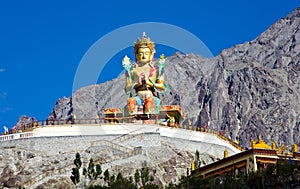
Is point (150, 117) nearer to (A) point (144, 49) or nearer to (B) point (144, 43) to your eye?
(A) point (144, 49)

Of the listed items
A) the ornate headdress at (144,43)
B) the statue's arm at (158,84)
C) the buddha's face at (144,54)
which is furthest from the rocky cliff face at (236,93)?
the statue's arm at (158,84)

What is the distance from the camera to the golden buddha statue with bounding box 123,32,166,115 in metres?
66.1

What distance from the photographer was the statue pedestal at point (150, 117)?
64875mm

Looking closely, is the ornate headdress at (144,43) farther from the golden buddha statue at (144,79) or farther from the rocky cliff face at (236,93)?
the rocky cliff face at (236,93)

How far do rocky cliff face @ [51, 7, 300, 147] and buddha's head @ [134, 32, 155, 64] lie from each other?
5595 centimetres

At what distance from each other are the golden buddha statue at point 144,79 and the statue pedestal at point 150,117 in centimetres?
53

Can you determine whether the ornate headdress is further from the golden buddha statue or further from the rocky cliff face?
the rocky cliff face

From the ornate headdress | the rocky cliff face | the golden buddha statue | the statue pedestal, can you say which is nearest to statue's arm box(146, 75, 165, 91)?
the golden buddha statue

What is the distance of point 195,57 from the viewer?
166 m

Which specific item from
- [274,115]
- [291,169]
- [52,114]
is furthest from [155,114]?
[52,114]

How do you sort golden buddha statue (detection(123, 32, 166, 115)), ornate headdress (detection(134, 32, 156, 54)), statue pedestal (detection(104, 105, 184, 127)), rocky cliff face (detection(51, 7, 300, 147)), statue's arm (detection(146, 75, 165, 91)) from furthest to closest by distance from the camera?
rocky cliff face (detection(51, 7, 300, 147)) → ornate headdress (detection(134, 32, 156, 54)) → statue's arm (detection(146, 75, 165, 91)) → golden buddha statue (detection(123, 32, 166, 115)) → statue pedestal (detection(104, 105, 184, 127))

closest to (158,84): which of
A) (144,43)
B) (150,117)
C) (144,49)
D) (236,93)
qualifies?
(150,117)


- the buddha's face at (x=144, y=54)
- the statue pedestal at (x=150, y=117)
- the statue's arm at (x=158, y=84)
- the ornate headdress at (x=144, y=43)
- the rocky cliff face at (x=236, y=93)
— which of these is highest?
the rocky cliff face at (x=236, y=93)

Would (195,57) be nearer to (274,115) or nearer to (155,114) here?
(274,115)
